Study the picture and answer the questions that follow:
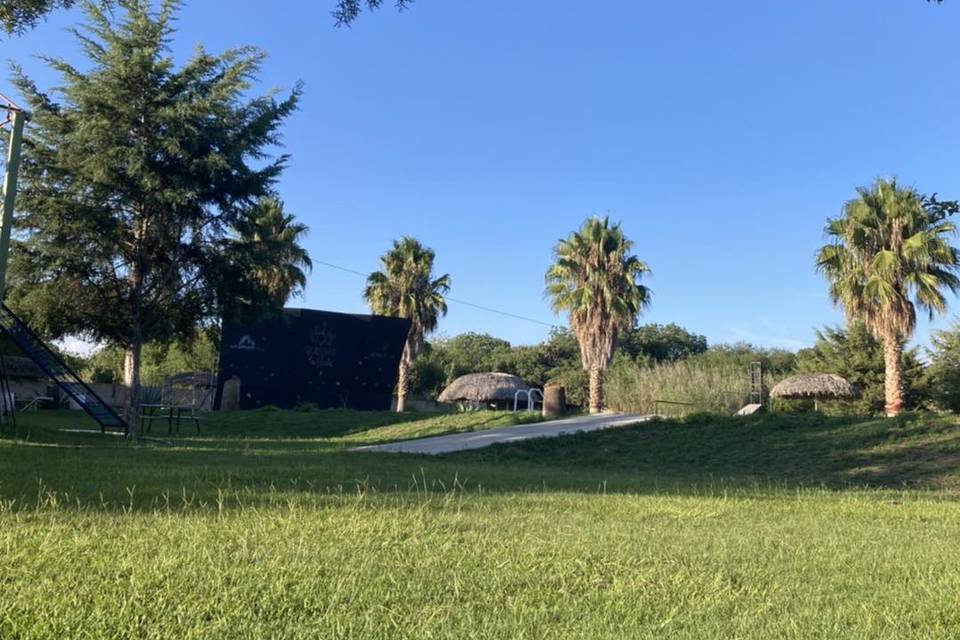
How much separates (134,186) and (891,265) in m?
19.0

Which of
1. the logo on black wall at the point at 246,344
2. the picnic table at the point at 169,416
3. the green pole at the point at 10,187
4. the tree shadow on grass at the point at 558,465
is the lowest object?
the tree shadow on grass at the point at 558,465

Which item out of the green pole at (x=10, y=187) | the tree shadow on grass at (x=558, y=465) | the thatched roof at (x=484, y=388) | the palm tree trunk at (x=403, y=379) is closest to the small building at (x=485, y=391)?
the thatched roof at (x=484, y=388)

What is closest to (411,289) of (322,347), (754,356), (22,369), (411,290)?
(411,290)

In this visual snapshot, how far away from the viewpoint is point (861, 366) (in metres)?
37.4

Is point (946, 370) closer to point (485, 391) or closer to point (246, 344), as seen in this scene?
point (485, 391)

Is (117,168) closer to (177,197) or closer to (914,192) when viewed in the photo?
(177,197)

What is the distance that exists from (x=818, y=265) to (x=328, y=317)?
19008 mm

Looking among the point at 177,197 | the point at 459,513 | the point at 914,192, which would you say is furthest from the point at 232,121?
the point at 914,192

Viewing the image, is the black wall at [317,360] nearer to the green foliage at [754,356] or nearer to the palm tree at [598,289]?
the palm tree at [598,289]

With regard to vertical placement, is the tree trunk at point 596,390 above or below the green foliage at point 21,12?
below

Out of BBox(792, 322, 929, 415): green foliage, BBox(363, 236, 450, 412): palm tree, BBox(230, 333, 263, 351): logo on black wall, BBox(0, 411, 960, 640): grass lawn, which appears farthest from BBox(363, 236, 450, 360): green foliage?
BBox(0, 411, 960, 640): grass lawn

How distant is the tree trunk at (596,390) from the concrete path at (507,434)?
5250mm

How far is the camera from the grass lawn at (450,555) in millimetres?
3441

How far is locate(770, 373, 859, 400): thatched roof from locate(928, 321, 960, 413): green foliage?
3.19 metres
